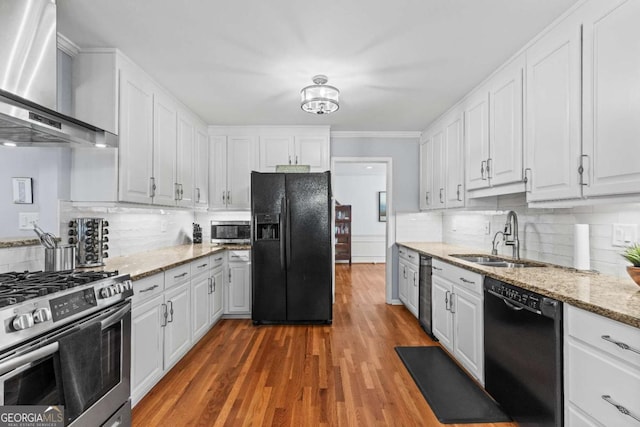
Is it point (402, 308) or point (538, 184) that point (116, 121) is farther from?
point (402, 308)

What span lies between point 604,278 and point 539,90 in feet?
3.94

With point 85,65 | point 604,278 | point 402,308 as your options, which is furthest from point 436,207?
point 85,65

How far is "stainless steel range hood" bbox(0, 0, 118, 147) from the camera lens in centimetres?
150

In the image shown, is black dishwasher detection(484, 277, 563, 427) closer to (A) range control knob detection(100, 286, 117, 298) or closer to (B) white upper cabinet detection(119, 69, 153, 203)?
(A) range control knob detection(100, 286, 117, 298)

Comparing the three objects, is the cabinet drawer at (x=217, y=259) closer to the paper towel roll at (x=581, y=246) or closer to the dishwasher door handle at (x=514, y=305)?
the dishwasher door handle at (x=514, y=305)

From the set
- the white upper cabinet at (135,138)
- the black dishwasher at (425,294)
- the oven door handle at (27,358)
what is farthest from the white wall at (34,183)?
the black dishwasher at (425,294)

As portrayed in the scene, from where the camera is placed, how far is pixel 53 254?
6.59ft

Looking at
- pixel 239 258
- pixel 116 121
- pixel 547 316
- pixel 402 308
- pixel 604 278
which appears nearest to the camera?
pixel 547 316

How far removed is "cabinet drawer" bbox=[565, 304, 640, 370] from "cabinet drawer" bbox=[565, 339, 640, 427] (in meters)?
0.03

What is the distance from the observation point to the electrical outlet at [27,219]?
88.2 inches

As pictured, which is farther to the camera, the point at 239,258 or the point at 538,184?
the point at 239,258

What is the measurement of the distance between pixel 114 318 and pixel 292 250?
2256 mm

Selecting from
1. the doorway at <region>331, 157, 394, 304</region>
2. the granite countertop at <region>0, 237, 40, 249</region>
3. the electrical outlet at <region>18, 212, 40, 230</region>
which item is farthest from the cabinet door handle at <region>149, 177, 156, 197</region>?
the doorway at <region>331, 157, 394, 304</region>

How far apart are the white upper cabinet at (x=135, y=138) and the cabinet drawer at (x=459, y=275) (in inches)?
103
